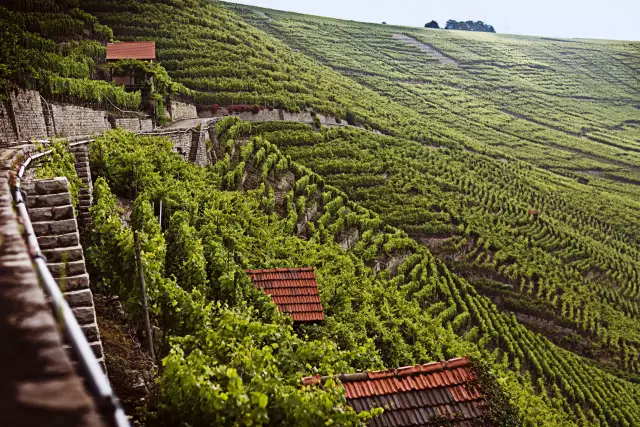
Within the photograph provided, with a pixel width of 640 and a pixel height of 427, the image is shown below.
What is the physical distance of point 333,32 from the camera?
408 feet

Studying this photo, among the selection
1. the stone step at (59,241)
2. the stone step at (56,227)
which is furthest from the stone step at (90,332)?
the stone step at (56,227)

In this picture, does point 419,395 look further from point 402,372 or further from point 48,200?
point 48,200

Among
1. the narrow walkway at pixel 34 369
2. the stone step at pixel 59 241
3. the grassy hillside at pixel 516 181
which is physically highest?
the narrow walkway at pixel 34 369

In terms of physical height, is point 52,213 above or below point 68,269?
above

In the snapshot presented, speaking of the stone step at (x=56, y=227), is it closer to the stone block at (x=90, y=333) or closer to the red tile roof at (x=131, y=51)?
the stone block at (x=90, y=333)

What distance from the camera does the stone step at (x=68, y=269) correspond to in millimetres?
5412

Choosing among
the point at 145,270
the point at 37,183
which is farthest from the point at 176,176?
the point at 37,183

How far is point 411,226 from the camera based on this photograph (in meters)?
37.3

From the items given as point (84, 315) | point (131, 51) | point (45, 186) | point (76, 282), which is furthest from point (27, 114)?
point (131, 51)

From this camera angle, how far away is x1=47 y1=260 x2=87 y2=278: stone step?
5.41 metres

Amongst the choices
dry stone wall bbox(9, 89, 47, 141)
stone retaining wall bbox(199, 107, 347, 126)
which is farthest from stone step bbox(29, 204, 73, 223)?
stone retaining wall bbox(199, 107, 347, 126)

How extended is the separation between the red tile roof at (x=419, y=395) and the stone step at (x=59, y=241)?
139 inches

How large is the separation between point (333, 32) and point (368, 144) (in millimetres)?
85121

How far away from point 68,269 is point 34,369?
388 centimetres
